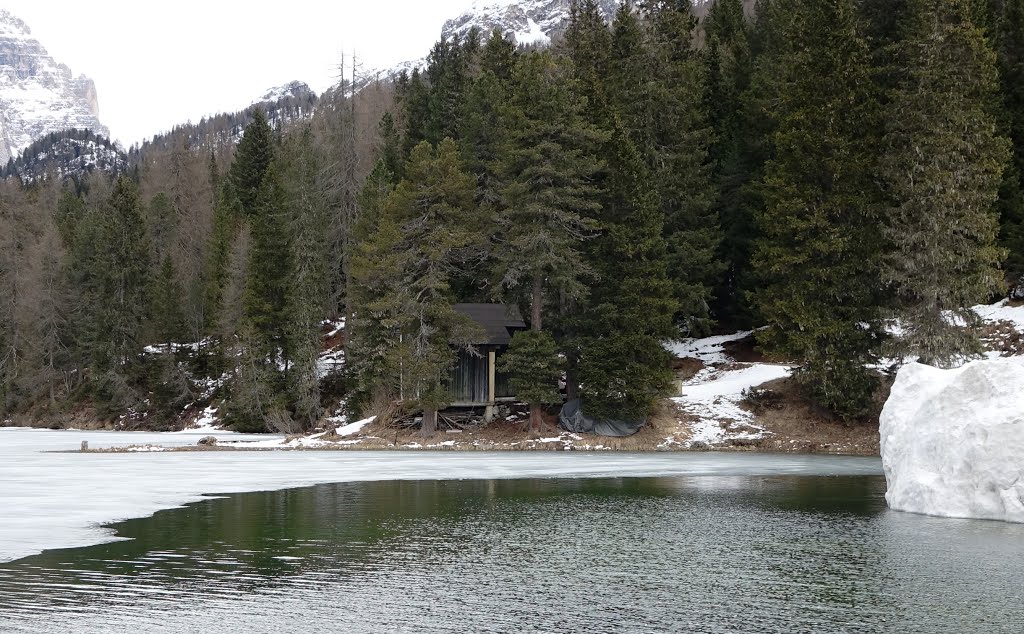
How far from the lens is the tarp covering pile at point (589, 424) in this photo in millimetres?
39594

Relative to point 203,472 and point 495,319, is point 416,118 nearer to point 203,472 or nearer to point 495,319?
point 495,319

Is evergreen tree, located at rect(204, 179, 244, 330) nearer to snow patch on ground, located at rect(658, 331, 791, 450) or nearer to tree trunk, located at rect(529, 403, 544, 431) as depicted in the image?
tree trunk, located at rect(529, 403, 544, 431)

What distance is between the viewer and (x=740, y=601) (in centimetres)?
1159

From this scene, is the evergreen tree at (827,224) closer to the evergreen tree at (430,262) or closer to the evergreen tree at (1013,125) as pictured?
the evergreen tree at (1013,125)

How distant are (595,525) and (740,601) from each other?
6200mm

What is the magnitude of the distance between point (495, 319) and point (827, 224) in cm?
1602

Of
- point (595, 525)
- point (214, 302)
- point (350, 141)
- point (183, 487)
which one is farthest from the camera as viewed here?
point (214, 302)

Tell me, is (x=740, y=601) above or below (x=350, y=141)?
below

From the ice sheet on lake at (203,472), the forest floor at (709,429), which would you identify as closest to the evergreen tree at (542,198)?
the forest floor at (709,429)

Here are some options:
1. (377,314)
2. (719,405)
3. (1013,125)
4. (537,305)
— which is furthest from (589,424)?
(1013,125)

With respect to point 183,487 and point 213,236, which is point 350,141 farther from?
point 183,487

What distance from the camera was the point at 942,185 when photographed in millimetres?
36094

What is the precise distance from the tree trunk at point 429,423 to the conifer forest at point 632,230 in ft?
0.29

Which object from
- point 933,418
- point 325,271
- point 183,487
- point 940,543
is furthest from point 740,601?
point 325,271
